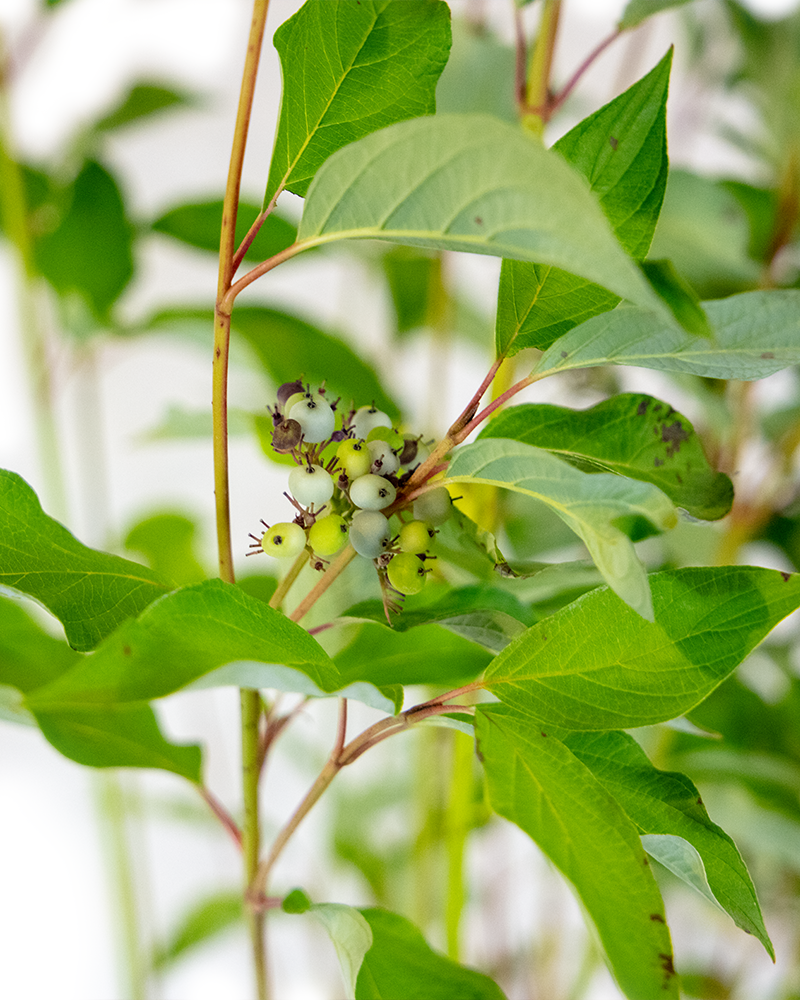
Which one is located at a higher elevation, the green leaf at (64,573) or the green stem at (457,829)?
the green leaf at (64,573)

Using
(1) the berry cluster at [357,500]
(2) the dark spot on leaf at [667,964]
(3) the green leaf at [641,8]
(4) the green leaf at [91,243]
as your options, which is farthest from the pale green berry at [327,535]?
(4) the green leaf at [91,243]

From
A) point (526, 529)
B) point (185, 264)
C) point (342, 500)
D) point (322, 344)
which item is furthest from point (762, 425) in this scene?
point (185, 264)

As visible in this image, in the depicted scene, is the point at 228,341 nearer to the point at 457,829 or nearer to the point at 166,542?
the point at 457,829

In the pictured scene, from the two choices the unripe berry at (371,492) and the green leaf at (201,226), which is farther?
the green leaf at (201,226)

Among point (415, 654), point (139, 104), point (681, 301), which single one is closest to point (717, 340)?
point (681, 301)

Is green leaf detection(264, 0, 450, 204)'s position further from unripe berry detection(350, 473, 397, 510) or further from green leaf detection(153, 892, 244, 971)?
green leaf detection(153, 892, 244, 971)

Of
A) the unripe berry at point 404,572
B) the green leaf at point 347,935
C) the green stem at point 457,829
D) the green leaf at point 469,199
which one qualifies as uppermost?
the green leaf at point 469,199

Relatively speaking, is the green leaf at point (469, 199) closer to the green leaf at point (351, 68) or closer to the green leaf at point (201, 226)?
the green leaf at point (351, 68)
